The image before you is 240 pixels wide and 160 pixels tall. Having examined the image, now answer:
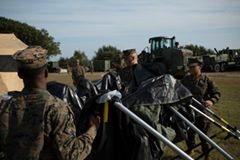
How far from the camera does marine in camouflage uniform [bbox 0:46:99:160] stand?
108 inches

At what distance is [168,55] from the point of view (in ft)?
89.1

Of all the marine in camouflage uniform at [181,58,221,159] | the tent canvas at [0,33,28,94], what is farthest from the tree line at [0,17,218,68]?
the marine in camouflage uniform at [181,58,221,159]

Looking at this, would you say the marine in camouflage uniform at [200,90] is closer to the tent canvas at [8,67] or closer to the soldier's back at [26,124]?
the soldier's back at [26,124]

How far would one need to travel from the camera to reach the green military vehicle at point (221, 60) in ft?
136

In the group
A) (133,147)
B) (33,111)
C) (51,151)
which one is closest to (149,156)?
(133,147)

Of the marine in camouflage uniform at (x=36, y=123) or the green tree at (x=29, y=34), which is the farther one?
the green tree at (x=29, y=34)

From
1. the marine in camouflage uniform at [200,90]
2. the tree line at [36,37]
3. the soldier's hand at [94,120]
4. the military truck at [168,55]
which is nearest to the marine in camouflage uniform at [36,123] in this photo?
the soldier's hand at [94,120]

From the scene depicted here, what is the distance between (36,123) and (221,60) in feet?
135

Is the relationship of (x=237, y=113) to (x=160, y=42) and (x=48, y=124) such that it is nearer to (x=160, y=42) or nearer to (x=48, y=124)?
(x=48, y=124)

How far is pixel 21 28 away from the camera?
7850 cm

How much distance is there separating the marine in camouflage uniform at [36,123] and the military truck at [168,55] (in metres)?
23.5

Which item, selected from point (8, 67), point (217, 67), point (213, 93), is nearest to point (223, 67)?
point (217, 67)

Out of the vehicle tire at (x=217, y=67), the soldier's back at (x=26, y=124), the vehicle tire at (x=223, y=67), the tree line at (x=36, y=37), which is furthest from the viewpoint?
the tree line at (x=36, y=37)

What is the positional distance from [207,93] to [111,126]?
13.8 feet
